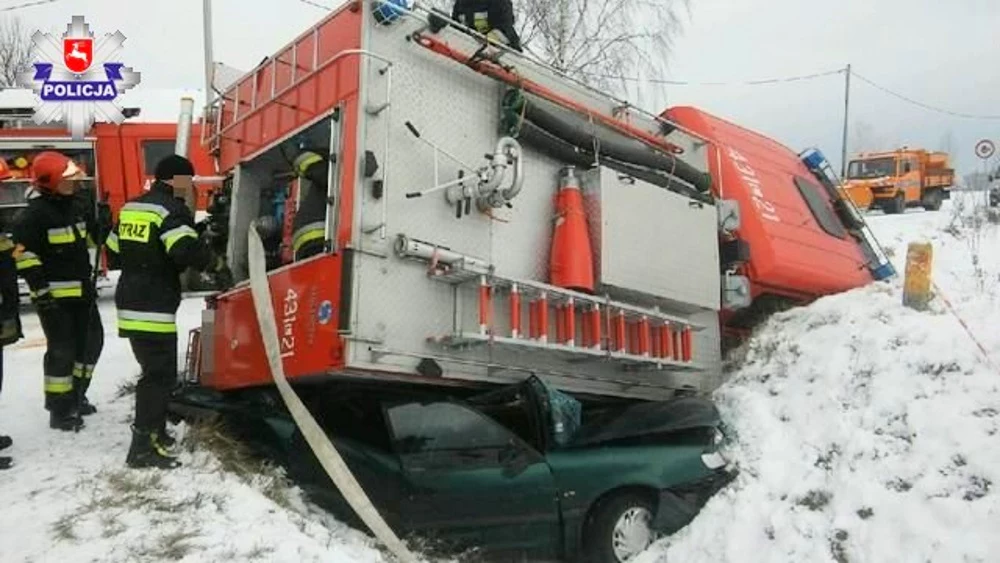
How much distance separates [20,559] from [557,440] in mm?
2705

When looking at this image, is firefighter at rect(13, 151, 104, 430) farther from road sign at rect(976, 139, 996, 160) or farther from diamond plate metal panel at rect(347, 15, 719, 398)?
road sign at rect(976, 139, 996, 160)

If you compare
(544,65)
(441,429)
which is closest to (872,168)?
(544,65)

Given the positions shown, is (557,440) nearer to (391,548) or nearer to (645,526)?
(645,526)

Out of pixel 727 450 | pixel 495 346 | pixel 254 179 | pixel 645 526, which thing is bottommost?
pixel 645 526

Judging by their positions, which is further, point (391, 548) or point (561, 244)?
point (561, 244)

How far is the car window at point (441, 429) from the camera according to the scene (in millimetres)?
4867

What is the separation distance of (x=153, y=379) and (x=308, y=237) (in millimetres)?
1148

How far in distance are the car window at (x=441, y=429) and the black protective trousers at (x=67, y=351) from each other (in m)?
2.30

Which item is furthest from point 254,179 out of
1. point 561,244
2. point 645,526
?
point 645,526

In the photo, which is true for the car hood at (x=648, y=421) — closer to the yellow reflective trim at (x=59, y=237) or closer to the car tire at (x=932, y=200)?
the yellow reflective trim at (x=59, y=237)

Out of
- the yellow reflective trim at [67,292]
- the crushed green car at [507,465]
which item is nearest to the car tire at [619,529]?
the crushed green car at [507,465]

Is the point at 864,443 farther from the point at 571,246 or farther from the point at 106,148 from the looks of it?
the point at 106,148

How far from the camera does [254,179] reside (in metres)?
6.61

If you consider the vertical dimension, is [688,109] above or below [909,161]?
below
